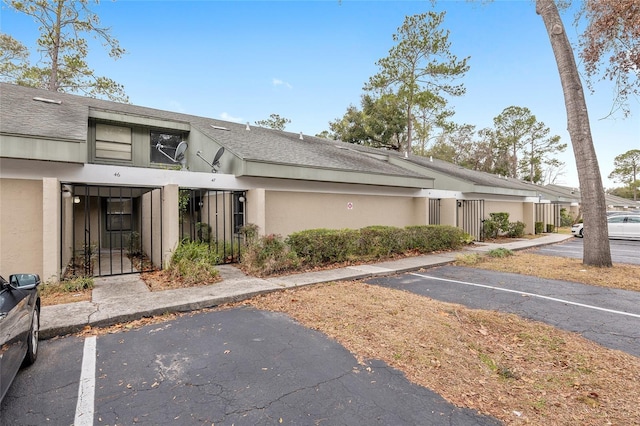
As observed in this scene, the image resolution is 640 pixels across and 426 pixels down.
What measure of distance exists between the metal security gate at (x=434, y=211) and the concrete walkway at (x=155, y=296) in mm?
6839

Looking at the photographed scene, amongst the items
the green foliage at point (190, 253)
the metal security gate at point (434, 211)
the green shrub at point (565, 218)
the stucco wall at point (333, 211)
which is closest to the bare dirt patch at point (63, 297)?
the green foliage at point (190, 253)

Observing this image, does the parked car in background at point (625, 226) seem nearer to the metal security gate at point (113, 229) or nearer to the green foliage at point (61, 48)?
the metal security gate at point (113, 229)

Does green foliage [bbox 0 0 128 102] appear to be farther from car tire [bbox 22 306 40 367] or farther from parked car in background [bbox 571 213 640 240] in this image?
parked car in background [bbox 571 213 640 240]

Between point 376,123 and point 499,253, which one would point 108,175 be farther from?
point 376,123

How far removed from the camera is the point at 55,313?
188 inches

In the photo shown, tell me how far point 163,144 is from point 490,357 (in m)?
13.2

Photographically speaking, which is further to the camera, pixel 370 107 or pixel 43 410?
pixel 370 107

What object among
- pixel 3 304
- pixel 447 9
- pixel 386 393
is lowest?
pixel 386 393

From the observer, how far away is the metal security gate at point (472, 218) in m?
16.3

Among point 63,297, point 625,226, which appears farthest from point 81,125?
point 625,226

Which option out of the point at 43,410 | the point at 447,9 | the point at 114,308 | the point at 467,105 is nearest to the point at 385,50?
the point at 447,9

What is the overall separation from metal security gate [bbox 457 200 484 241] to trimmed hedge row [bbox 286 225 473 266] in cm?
414

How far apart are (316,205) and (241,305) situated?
5.45m

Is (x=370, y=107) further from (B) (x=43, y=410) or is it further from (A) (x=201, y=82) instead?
(B) (x=43, y=410)
